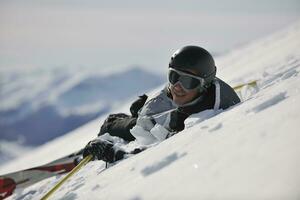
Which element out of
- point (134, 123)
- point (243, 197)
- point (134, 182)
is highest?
point (134, 123)

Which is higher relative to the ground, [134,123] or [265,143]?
[134,123]

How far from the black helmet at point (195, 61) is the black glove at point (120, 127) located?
4.76 feet

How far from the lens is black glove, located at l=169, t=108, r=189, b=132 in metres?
6.30

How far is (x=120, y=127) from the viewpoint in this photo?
739 centimetres

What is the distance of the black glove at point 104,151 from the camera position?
620cm

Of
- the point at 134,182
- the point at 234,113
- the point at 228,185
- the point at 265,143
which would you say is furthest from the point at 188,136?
the point at 228,185

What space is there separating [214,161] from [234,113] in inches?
56.8

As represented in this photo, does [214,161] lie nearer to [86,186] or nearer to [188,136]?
[188,136]

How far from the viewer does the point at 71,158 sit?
8227 mm

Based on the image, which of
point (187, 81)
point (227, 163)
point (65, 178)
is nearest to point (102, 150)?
point (65, 178)

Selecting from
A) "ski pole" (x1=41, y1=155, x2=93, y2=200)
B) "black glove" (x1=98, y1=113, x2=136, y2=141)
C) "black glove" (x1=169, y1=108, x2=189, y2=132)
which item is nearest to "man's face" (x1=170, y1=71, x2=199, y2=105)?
"black glove" (x1=169, y1=108, x2=189, y2=132)

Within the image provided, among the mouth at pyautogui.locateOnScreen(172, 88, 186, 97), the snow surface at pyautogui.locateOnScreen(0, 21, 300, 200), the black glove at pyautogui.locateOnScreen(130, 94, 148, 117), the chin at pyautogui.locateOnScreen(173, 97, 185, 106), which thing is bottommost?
the snow surface at pyautogui.locateOnScreen(0, 21, 300, 200)

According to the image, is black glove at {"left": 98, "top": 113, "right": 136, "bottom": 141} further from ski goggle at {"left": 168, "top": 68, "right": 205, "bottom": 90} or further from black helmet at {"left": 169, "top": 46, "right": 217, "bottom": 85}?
black helmet at {"left": 169, "top": 46, "right": 217, "bottom": 85}

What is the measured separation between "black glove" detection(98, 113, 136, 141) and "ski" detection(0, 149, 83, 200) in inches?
34.4
